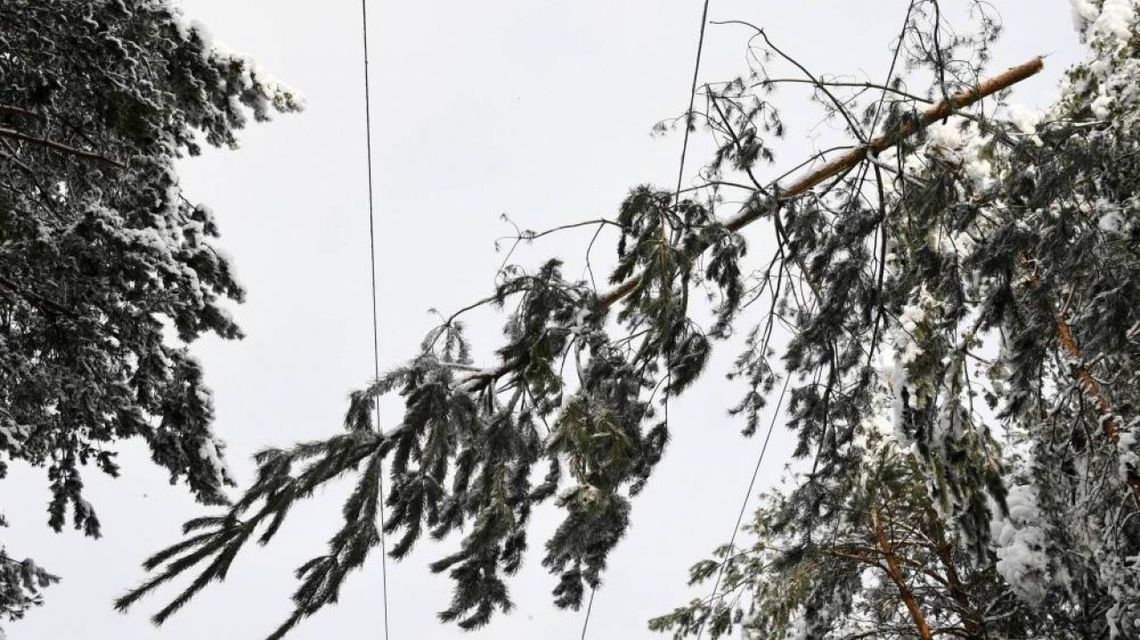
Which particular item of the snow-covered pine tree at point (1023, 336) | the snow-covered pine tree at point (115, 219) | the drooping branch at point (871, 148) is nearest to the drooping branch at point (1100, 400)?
the snow-covered pine tree at point (1023, 336)

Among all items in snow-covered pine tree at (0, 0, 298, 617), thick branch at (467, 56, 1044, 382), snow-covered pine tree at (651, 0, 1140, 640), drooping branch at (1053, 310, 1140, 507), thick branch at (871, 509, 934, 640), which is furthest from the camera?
thick branch at (871, 509, 934, 640)

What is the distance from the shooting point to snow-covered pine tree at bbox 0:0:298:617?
13.2 ft

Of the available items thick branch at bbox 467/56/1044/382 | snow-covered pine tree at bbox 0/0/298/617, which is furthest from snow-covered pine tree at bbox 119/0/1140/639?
snow-covered pine tree at bbox 0/0/298/617

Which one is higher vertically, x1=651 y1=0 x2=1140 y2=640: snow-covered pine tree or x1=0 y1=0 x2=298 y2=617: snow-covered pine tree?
x1=0 y1=0 x2=298 y2=617: snow-covered pine tree

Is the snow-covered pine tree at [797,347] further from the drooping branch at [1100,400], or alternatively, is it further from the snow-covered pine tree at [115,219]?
the snow-covered pine tree at [115,219]

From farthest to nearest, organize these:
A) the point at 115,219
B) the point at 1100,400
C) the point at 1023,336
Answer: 1. the point at 1100,400
2. the point at 115,219
3. the point at 1023,336

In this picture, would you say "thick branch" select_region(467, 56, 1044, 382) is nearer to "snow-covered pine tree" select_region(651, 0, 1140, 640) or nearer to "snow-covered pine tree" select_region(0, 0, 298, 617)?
"snow-covered pine tree" select_region(651, 0, 1140, 640)

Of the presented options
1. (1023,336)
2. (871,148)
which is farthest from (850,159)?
(1023,336)

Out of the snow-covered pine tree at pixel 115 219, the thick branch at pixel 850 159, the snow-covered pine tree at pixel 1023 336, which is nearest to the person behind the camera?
the snow-covered pine tree at pixel 1023 336

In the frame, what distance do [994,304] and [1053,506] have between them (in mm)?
2270

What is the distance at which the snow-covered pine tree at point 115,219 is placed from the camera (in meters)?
4.03

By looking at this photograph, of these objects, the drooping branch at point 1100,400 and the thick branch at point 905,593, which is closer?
the drooping branch at point 1100,400

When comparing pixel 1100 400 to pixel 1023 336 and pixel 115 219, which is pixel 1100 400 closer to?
pixel 1023 336

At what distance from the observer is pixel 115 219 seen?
4113 millimetres
